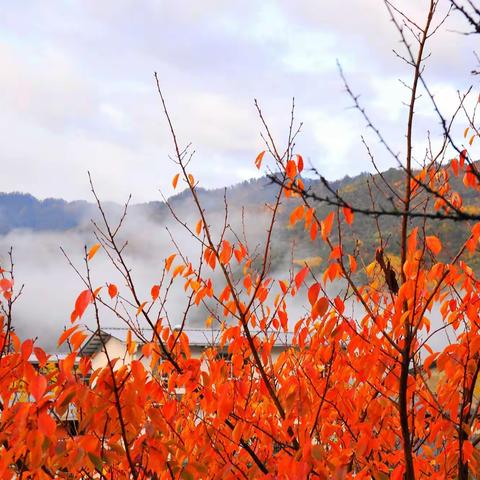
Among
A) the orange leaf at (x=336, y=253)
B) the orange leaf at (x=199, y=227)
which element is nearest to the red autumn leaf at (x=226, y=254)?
the orange leaf at (x=199, y=227)

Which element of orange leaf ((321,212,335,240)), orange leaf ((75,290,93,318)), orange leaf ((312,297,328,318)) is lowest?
orange leaf ((312,297,328,318))

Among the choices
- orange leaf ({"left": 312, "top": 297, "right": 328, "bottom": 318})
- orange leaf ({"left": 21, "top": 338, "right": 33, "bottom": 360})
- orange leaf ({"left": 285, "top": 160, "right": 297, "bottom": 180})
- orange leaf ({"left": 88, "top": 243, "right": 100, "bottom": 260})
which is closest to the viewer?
orange leaf ({"left": 21, "top": 338, "right": 33, "bottom": 360})

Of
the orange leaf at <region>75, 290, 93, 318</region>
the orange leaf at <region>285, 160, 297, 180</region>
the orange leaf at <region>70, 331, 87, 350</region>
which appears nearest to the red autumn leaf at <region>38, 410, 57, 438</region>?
the orange leaf at <region>75, 290, 93, 318</region>

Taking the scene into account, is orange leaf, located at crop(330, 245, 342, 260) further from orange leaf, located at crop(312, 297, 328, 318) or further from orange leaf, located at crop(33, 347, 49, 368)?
orange leaf, located at crop(33, 347, 49, 368)

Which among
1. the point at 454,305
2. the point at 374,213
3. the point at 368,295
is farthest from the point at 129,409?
the point at 454,305

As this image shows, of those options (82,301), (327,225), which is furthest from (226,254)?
(82,301)

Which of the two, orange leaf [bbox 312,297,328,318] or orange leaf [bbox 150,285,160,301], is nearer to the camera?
orange leaf [bbox 312,297,328,318]

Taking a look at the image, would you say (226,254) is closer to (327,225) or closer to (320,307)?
(327,225)

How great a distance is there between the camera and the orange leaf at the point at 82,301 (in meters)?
4.68

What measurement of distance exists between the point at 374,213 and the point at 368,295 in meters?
3.75

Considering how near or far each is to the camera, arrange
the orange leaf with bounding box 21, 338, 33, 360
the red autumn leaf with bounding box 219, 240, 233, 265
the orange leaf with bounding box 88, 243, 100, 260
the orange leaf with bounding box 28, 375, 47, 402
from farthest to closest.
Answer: the red autumn leaf with bounding box 219, 240, 233, 265, the orange leaf with bounding box 88, 243, 100, 260, the orange leaf with bounding box 21, 338, 33, 360, the orange leaf with bounding box 28, 375, 47, 402

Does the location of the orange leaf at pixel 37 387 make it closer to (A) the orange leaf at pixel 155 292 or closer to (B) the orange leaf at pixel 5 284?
(B) the orange leaf at pixel 5 284

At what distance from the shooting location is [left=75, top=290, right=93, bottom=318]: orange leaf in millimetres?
4680

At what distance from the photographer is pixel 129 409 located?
4.56m
